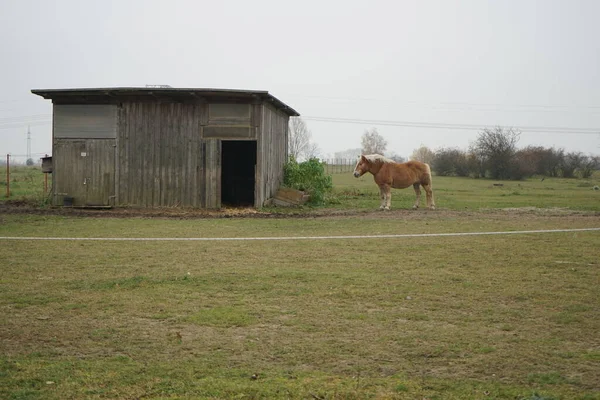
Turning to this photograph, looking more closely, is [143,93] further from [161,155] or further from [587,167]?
[587,167]

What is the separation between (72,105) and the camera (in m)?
20.5

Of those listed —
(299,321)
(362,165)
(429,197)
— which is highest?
(362,165)

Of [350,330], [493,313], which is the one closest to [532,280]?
[493,313]

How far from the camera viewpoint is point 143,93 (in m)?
19.8

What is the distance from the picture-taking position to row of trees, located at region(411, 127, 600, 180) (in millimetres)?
49344

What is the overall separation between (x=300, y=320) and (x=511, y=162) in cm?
4649

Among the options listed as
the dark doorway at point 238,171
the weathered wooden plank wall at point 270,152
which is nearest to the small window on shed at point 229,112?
the weathered wooden plank wall at point 270,152

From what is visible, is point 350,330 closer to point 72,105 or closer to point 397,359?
point 397,359

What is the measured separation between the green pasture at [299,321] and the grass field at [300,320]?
21mm

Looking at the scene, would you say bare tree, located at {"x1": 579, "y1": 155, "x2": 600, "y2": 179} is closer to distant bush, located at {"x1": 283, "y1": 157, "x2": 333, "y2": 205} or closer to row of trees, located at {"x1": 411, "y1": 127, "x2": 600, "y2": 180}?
row of trees, located at {"x1": 411, "y1": 127, "x2": 600, "y2": 180}

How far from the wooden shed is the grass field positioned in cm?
846

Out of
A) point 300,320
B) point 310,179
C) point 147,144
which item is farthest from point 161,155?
point 300,320

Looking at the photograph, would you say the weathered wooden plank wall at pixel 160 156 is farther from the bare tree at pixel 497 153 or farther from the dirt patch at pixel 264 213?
the bare tree at pixel 497 153

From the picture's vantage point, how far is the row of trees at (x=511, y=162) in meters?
49.3
